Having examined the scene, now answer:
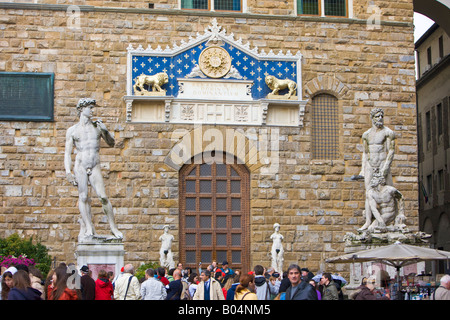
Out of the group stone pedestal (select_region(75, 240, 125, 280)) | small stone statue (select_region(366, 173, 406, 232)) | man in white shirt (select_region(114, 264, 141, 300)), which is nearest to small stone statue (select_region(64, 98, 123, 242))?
stone pedestal (select_region(75, 240, 125, 280))

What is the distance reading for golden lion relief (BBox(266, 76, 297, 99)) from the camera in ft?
68.6

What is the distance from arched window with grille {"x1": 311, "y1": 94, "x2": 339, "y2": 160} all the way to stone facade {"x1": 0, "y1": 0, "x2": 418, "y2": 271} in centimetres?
21

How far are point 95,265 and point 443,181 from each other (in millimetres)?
20865

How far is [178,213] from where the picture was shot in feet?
66.7

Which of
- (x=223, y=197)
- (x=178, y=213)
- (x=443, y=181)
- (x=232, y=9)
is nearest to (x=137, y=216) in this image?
(x=178, y=213)

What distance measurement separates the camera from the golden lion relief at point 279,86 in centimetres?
2091

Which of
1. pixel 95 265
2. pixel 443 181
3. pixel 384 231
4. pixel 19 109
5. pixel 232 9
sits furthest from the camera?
pixel 443 181

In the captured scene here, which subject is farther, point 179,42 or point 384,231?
point 179,42

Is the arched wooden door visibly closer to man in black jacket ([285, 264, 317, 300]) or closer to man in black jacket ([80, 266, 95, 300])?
man in black jacket ([80, 266, 95, 300])

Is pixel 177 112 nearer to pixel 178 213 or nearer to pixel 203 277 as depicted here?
pixel 178 213

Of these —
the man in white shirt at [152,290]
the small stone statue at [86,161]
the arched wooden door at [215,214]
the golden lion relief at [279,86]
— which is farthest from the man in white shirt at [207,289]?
the golden lion relief at [279,86]

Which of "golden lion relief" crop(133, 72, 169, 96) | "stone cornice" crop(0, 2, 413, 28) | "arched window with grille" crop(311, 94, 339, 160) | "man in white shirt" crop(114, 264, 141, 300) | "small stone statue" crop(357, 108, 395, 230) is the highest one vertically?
"stone cornice" crop(0, 2, 413, 28)

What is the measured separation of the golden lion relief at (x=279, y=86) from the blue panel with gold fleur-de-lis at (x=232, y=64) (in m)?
0.15

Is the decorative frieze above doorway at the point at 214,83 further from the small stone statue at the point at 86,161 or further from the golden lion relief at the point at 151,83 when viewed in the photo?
the small stone statue at the point at 86,161
